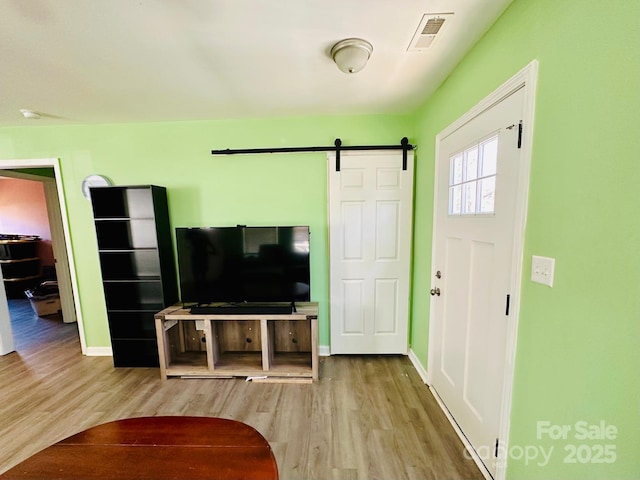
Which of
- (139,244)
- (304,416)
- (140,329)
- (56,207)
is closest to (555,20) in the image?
(304,416)

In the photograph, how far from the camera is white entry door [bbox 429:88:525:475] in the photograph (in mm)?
1217

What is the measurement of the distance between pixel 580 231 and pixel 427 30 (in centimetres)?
123

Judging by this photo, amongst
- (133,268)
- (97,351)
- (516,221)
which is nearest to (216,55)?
(516,221)

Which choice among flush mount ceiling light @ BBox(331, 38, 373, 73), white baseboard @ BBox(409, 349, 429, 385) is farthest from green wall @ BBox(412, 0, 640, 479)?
white baseboard @ BBox(409, 349, 429, 385)

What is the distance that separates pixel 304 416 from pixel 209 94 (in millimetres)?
2621

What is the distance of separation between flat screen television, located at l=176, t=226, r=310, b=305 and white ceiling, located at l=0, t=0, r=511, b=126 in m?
1.13

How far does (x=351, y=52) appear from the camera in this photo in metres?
1.39

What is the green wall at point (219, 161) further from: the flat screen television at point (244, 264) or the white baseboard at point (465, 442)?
the white baseboard at point (465, 442)

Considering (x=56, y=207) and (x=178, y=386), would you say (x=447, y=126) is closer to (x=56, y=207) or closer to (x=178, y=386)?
(x=178, y=386)

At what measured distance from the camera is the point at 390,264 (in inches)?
98.3

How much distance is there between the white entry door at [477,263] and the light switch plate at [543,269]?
97 millimetres

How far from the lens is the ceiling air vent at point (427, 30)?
1.21m

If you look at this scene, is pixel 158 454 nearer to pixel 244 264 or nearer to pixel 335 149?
pixel 244 264

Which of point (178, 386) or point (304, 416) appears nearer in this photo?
point (304, 416)
